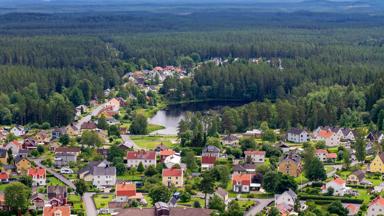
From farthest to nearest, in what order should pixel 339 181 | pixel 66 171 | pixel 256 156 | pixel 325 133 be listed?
pixel 325 133, pixel 256 156, pixel 66 171, pixel 339 181

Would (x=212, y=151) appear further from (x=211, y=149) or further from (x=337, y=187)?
(x=337, y=187)

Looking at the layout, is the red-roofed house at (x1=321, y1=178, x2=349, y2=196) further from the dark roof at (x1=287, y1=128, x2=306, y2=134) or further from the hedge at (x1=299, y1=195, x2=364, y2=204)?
the dark roof at (x1=287, y1=128, x2=306, y2=134)

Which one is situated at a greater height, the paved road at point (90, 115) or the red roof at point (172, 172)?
the red roof at point (172, 172)

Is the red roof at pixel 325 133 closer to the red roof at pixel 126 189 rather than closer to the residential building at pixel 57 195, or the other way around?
the red roof at pixel 126 189

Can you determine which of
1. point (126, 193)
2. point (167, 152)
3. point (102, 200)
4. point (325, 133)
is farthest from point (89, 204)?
point (325, 133)

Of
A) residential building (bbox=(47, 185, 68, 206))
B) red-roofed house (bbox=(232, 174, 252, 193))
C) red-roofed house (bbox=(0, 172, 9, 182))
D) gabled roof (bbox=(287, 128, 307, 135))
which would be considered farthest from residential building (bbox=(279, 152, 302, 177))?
red-roofed house (bbox=(0, 172, 9, 182))

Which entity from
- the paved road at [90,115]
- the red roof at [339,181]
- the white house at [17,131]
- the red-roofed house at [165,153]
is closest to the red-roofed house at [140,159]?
the red-roofed house at [165,153]
